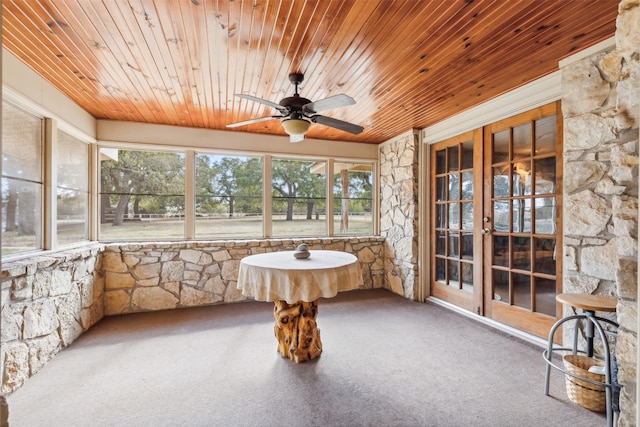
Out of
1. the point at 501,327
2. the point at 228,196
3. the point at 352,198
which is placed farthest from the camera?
the point at 352,198

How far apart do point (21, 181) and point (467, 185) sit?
4378mm

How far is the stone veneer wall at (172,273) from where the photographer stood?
382cm

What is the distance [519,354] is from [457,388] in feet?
2.84

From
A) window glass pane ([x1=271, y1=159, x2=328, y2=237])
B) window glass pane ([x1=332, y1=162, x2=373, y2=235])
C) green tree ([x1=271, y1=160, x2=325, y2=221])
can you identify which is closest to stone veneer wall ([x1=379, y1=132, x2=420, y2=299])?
window glass pane ([x1=332, y1=162, x2=373, y2=235])

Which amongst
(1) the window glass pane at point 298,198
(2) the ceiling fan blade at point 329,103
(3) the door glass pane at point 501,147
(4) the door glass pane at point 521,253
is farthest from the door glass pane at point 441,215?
(2) the ceiling fan blade at point 329,103

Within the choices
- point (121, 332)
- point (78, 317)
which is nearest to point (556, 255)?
point (121, 332)

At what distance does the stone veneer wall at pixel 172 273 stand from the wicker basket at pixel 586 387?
10.5 feet

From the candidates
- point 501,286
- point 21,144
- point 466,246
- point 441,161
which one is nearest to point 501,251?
point 501,286

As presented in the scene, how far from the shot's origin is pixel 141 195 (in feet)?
13.7

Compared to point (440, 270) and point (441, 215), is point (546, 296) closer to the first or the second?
point (440, 270)

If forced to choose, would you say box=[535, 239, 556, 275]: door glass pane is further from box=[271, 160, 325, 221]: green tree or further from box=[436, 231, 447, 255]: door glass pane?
box=[271, 160, 325, 221]: green tree

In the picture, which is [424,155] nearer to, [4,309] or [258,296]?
[258,296]

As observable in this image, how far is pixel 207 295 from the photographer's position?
415 cm

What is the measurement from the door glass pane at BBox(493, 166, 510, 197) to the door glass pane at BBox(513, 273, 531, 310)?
83 centimetres
